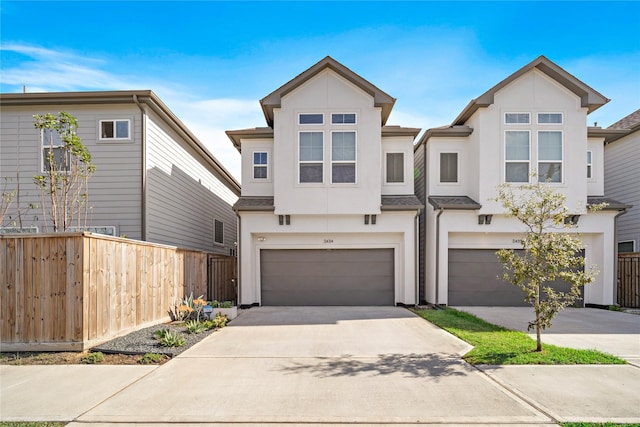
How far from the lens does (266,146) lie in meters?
15.3

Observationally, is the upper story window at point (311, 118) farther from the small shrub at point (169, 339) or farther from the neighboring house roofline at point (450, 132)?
the small shrub at point (169, 339)

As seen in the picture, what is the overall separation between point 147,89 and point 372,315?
9.56 meters

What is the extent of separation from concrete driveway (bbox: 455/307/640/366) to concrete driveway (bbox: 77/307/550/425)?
8.21 ft

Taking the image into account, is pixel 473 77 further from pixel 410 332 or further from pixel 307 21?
pixel 410 332

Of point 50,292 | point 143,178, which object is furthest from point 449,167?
point 50,292

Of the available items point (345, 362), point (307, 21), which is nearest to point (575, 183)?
point (307, 21)

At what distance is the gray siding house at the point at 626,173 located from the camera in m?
16.5

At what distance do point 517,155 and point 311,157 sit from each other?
7.07 m

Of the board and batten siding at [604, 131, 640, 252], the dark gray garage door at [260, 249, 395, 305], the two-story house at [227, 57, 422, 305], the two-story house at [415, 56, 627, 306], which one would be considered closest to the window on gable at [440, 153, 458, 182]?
the two-story house at [415, 56, 627, 306]

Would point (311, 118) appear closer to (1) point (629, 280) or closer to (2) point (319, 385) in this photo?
(2) point (319, 385)

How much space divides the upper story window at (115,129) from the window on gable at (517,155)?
1242cm

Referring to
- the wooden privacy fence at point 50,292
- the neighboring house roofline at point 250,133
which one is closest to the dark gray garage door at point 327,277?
the neighboring house roofline at point 250,133

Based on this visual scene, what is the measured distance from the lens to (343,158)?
14.4m

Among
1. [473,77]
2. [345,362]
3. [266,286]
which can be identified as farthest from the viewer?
[266,286]
